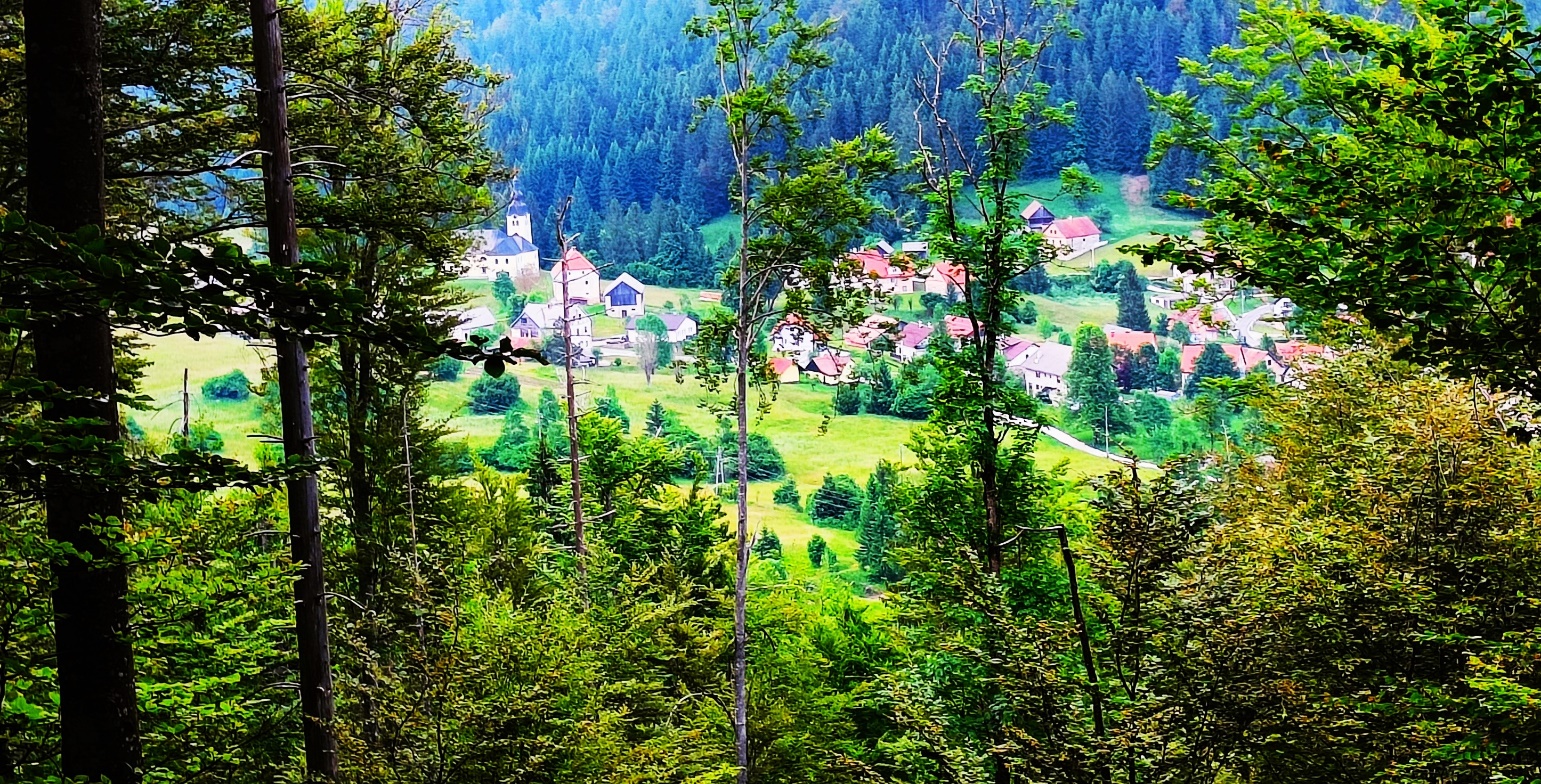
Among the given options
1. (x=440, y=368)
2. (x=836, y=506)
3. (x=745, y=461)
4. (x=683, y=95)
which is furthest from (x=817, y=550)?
(x=683, y=95)

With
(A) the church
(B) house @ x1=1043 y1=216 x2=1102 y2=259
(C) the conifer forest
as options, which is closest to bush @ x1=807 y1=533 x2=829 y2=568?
(C) the conifer forest

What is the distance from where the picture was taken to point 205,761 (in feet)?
21.5

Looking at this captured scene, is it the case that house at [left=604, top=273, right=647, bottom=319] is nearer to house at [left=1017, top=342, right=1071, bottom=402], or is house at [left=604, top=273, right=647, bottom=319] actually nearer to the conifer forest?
house at [left=1017, top=342, right=1071, bottom=402]

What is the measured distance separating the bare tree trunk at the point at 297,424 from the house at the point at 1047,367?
5232 centimetres

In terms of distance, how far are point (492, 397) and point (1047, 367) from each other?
34217 mm

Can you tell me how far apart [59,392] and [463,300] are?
1060 cm

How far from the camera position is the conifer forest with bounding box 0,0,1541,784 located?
331 cm

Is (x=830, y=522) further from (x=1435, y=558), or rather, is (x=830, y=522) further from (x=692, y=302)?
(x=1435, y=558)

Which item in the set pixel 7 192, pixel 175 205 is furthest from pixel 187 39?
pixel 175 205

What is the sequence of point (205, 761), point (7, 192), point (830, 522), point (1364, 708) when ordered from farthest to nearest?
1. point (830, 522)
2. point (205, 761)
3. point (7, 192)
4. point (1364, 708)

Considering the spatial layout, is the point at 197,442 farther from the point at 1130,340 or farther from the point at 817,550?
the point at 1130,340

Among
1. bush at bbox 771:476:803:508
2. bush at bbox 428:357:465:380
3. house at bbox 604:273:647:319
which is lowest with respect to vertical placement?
bush at bbox 771:476:803:508

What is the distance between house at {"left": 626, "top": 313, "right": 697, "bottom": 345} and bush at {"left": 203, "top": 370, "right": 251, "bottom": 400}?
2541 cm

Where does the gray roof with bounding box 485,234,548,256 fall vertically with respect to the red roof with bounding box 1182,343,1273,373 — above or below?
above
